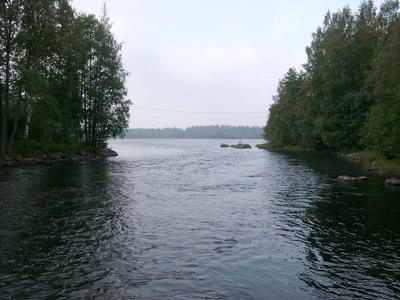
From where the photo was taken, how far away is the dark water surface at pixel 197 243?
1010 cm

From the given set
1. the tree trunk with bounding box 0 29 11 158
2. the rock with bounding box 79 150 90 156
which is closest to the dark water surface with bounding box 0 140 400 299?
the tree trunk with bounding box 0 29 11 158

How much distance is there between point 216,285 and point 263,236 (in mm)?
5312

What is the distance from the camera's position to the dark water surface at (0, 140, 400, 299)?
10102 mm

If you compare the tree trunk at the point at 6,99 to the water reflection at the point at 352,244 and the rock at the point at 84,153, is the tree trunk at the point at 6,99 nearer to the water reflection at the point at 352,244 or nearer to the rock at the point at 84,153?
the rock at the point at 84,153

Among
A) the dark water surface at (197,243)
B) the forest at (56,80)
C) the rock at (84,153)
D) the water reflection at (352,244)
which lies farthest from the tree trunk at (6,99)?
the water reflection at (352,244)

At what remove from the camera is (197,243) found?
1401cm

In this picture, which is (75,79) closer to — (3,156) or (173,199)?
(3,156)

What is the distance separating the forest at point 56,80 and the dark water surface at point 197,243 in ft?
65.4

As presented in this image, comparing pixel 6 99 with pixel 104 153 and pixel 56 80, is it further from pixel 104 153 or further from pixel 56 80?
pixel 104 153

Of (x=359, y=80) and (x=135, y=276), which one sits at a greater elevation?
(x=359, y=80)

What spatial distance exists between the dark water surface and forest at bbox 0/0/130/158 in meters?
19.9

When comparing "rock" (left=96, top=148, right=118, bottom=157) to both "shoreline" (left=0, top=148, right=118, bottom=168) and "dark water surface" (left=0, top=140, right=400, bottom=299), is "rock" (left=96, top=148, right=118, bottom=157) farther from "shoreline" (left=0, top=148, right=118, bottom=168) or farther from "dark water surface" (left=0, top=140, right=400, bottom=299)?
"dark water surface" (left=0, top=140, right=400, bottom=299)

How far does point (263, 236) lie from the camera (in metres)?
15.1

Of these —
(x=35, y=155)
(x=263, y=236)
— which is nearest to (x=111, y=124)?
(x=35, y=155)
